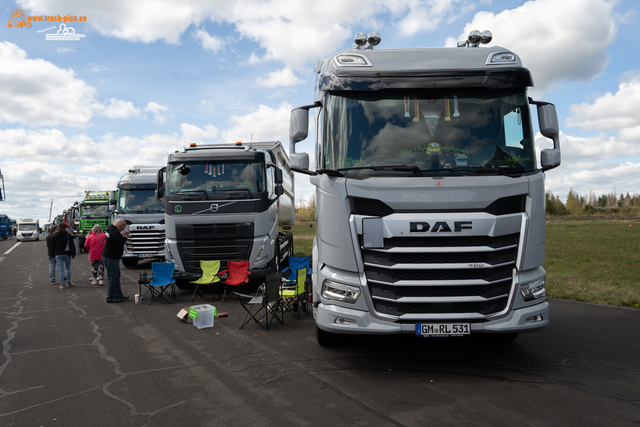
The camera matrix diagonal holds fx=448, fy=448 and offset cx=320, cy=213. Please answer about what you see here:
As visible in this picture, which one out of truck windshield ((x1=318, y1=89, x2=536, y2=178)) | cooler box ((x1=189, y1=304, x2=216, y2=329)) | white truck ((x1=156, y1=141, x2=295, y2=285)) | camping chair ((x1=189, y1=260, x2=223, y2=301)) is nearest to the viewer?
truck windshield ((x1=318, y1=89, x2=536, y2=178))

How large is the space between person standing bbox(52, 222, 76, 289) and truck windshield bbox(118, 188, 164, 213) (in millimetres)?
3138

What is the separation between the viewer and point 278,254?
11969 mm

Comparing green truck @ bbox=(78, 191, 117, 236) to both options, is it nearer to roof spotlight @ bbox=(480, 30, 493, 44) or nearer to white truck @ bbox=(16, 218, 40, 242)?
roof spotlight @ bbox=(480, 30, 493, 44)

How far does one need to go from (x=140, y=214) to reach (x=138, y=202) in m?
0.53

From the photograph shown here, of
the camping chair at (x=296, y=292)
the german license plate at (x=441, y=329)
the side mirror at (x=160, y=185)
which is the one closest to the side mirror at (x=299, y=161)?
the german license plate at (x=441, y=329)

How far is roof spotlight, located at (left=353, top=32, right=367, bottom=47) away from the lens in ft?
19.9

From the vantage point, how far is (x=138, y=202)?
15.5 metres

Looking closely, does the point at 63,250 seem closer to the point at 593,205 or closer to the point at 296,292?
the point at 296,292

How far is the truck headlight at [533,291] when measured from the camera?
4.64m

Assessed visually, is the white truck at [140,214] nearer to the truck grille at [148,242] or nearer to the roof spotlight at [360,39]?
the truck grille at [148,242]

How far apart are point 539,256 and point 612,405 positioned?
1482mm

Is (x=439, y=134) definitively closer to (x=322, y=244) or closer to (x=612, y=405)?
(x=322, y=244)

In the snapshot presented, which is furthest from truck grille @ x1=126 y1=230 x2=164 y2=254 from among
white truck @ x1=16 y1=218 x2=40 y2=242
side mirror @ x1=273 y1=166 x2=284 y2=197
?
white truck @ x1=16 y1=218 x2=40 y2=242

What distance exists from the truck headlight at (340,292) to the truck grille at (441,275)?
0.55 ft
